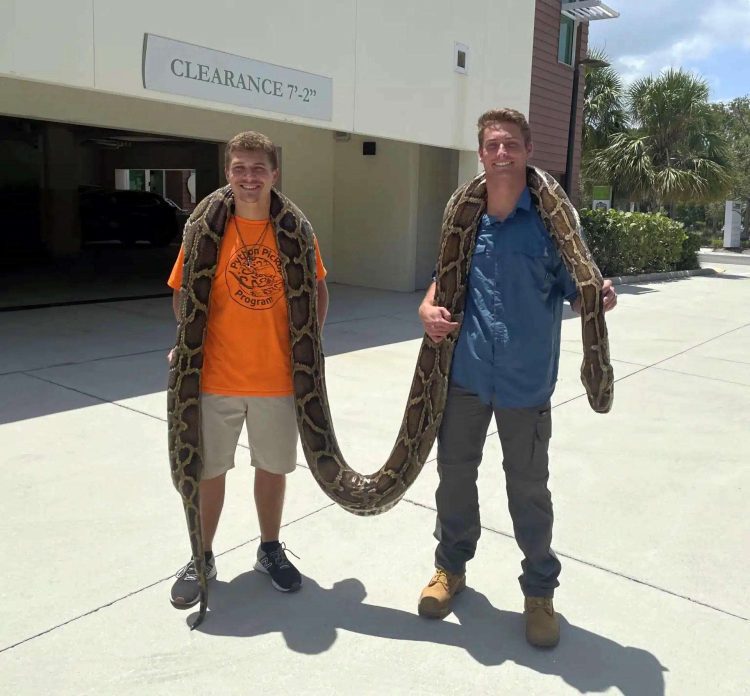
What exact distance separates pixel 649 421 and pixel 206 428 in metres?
4.32

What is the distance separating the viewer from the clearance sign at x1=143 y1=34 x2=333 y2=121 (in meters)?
7.26

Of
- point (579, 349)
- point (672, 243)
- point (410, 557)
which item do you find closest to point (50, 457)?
point (410, 557)

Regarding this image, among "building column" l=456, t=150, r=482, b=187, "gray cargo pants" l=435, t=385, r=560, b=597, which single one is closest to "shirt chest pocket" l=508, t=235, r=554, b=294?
"gray cargo pants" l=435, t=385, r=560, b=597

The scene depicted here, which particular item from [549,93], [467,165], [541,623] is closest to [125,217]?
[467,165]

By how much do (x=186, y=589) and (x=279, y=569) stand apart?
1.37ft

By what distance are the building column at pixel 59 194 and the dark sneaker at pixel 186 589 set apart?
54.8ft

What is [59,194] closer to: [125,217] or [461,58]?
[125,217]

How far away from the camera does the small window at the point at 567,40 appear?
54.7 ft

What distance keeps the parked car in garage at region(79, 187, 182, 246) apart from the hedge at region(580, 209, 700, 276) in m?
12.0

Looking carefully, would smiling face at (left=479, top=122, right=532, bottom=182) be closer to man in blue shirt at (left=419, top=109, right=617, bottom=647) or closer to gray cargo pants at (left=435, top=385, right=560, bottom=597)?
man in blue shirt at (left=419, top=109, right=617, bottom=647)

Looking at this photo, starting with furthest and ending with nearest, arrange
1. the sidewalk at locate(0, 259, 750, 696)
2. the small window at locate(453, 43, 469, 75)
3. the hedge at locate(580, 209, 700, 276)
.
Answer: the hedge at locate(580, 209, 700, 276), the small window at locate(453, 43, 469, 75), the sidewalk at locate(0, 259, 750, 696)

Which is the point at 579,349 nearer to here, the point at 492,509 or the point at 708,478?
the point at 708,478

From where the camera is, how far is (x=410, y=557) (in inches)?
145

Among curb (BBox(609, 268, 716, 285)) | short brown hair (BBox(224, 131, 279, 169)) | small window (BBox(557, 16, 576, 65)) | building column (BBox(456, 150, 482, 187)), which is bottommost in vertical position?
curb (BBox(609, 268, 716, 285))
